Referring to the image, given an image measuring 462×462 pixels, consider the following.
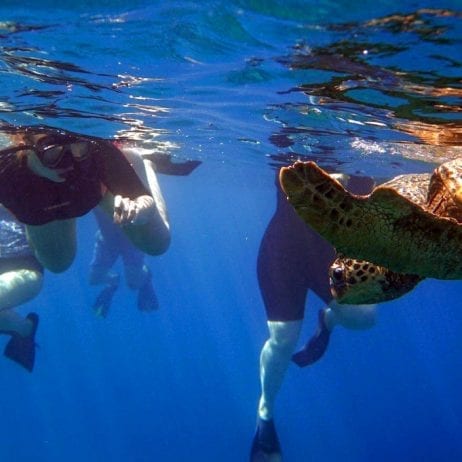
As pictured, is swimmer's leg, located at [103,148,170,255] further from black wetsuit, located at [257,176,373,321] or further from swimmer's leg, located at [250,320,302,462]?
swimmer's leg, located at [250,320,302,462]

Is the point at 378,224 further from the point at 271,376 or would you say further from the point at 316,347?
the point at 316,347

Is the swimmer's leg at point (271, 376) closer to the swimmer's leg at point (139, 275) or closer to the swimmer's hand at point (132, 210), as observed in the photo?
the swimmer's hand at point (132, 210)

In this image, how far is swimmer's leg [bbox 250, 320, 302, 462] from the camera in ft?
33.4

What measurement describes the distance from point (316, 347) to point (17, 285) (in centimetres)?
699

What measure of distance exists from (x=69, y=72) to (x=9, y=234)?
202 inches

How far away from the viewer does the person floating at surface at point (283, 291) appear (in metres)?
10.2

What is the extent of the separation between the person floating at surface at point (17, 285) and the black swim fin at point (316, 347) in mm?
6378

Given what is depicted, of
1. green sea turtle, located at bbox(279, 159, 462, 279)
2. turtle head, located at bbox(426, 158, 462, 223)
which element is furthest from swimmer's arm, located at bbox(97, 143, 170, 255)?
green sea turtle, located at bbox(279, 159, 462, 279)

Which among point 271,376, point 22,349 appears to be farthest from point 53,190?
point 271,376

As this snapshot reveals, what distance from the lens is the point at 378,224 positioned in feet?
9.27

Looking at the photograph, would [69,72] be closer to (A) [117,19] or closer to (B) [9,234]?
(A) [117,19]

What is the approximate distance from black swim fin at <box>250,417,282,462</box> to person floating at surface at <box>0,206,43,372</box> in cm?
572

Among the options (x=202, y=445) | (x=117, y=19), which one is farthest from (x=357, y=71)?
(x=202, y=445)

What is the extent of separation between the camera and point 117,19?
6.15 metres
